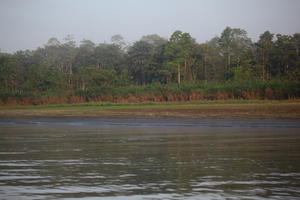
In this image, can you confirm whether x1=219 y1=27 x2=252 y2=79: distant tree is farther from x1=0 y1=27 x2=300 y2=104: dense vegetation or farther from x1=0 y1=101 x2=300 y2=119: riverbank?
x1=0 y1=101 x2=300 y2=119: riverbank

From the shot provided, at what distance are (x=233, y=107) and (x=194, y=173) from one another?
19756mm

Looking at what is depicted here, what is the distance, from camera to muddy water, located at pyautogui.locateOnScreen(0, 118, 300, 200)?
306 inches

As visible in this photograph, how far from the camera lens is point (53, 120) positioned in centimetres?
3241

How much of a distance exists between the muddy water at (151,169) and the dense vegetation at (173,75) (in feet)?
72.8

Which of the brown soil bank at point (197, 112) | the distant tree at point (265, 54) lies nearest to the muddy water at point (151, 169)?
the brown soil bank at point (197, 112)

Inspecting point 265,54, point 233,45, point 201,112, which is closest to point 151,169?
point 201,112

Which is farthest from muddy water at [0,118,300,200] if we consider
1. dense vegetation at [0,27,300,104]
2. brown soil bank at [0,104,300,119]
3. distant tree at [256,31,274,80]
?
distant tree at [256,31,274,80]

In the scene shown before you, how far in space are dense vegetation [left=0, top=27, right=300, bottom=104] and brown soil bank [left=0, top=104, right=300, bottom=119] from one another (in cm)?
776

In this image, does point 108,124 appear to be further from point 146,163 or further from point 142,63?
point 142,63

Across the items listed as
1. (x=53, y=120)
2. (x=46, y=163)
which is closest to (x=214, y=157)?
(x=46, y=163)

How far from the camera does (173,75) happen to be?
2383 inches

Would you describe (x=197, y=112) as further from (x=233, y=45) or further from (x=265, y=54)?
(x=233, y=45)

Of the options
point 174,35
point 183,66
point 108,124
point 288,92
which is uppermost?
point 174,35

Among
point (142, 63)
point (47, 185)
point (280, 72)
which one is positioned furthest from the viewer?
point (142, 63)
